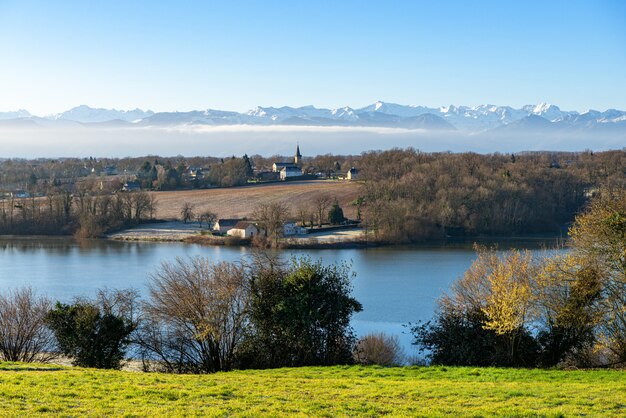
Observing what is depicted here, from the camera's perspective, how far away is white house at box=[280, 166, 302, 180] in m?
70.8

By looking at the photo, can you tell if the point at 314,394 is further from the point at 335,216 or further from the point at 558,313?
the point at 335,216

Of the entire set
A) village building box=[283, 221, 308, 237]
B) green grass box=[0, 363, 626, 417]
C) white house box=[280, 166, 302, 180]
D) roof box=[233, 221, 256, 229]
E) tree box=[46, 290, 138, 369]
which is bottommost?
village building box=[283, 221, 308, 237]

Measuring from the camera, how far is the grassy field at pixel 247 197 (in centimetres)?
4959

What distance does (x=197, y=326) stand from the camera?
12406 millimetres

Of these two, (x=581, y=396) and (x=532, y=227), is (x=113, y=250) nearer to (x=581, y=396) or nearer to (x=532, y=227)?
(x=532, y=227)

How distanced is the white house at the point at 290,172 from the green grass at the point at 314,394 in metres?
61.5

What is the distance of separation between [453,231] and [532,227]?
547 cm

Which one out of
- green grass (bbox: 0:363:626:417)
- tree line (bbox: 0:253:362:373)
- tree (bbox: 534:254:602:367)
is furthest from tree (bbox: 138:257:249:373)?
tree (bbox: 534:254:602:367)

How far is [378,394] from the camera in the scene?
7445mm

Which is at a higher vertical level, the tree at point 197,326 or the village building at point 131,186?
the village building at point 131,186

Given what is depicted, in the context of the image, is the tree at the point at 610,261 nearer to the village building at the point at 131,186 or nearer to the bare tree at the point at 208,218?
the bare tree at the point at 208,218

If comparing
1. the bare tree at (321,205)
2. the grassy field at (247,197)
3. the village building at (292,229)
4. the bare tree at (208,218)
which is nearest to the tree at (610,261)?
the village building at (292,229)

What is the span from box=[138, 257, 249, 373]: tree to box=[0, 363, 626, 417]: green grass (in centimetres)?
316

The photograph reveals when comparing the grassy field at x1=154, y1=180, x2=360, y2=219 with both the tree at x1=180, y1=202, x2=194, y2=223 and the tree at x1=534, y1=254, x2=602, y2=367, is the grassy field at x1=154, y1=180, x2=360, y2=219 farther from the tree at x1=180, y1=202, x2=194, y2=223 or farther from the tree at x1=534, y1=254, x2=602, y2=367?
the tree at x1=534, y1=254, x2=602, y2=367
